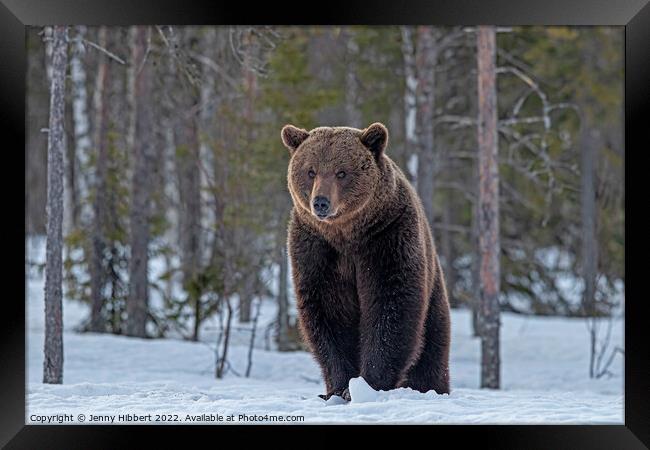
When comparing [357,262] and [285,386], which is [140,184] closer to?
[285,386]

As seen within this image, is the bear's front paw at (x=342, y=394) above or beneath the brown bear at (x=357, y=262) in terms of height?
beneath

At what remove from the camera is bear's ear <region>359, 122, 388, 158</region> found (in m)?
6.65

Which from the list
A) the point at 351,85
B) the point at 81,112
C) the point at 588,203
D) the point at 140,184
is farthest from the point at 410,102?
the point at 81,112

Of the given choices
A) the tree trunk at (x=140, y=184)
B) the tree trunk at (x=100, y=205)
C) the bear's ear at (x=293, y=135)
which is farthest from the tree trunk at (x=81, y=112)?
the bear's ear at (x=293, y=135)

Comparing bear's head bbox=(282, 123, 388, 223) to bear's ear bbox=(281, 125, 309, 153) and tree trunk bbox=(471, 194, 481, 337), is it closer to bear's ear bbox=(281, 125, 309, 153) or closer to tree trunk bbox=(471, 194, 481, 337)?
bear's ear bbox=(281, 125, 309, 153)

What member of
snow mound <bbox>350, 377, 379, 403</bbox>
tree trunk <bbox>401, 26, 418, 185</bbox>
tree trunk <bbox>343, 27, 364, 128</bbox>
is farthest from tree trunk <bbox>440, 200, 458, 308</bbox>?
snow mound <bbox>350, 377, 379, 403</bbox>

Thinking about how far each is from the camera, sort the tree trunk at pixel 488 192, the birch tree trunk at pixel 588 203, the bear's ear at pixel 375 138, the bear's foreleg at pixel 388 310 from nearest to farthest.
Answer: the bear's foreleg at pixel 388 310 < the bear's ear at pixel 375 138 < the tree trunk at pixel 488 192 < the birch tree trunk at pixel 588 203

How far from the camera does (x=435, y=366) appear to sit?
729cm

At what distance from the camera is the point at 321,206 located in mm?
6176

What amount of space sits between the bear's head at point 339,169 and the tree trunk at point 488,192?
605 cm
